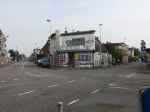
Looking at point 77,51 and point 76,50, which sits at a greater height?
point 76,50

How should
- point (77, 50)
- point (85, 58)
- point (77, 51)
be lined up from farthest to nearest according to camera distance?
point (77, 50)
point (77, 51)
point (85, 58)

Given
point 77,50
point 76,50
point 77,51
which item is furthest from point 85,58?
point 76,50

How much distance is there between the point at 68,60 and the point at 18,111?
58.7 m

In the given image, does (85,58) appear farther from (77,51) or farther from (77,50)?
(77,50)

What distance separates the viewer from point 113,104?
12.6 meters

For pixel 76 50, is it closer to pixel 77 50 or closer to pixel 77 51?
pixel 77 50

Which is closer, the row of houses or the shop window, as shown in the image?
the shop window

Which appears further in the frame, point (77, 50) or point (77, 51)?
point (77, 50)

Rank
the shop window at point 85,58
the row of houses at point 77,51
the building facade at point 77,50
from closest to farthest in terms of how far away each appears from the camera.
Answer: the shop window at point 85,58, the building facade at point 77,50, the row of houses at point 77,51

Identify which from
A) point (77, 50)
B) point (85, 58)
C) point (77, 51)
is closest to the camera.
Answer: point (85, 58)

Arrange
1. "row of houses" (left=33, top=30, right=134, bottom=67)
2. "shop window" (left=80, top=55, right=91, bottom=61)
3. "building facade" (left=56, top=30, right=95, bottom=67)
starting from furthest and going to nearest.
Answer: "row of houses" (left=33, top=30, right=134, bottom=67), "building facade" (left=56, top=30, right=95, bottom=67), "shop window" (left=80, top=55, right=91, bottom=61)

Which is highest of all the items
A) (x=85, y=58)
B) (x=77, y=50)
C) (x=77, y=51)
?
(x=77, y=50)

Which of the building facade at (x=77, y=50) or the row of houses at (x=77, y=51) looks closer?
the building facade at (x=77, y=50)

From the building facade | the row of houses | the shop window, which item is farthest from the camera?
the row of houses
